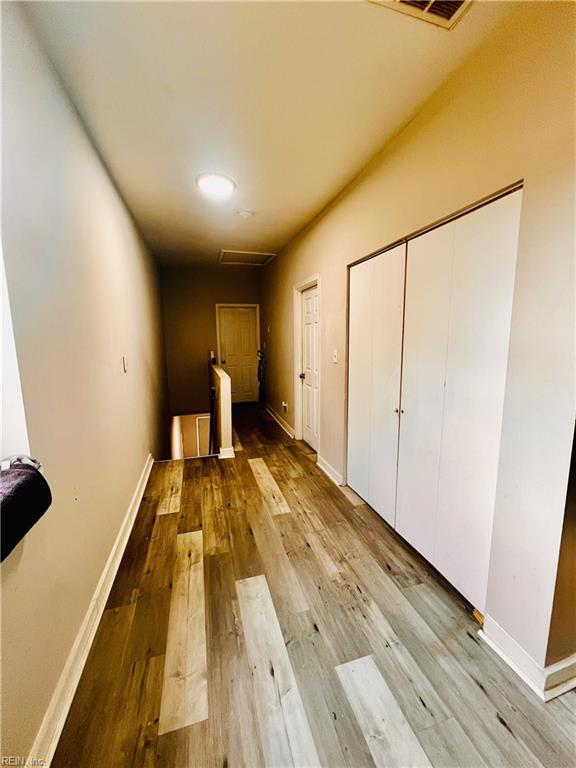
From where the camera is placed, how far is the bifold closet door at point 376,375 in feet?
6.61

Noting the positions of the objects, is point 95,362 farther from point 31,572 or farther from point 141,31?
point 141,31

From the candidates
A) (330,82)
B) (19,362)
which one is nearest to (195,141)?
(330,82)

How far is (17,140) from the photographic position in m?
1.06

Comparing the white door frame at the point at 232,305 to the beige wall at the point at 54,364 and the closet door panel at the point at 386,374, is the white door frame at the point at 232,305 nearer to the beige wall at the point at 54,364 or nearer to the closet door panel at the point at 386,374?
the beige wall at the point at 54,364

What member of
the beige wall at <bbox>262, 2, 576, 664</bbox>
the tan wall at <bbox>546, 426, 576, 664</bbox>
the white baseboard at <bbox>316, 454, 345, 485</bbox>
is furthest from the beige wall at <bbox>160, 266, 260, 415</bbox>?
the tan wall at <bbox>546, 426, 576, 664</bbox>

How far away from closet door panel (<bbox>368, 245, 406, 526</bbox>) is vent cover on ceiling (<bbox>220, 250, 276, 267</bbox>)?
2.84 meters

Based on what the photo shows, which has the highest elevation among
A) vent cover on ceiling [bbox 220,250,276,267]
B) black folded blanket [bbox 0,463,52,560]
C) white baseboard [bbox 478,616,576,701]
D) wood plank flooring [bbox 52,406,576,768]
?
vent cover on ceiling [bbox 220,250,276,267]

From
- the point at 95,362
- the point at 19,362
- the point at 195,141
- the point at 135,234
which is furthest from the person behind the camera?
the point at 135,234

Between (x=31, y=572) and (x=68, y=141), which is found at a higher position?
(x=68, y=141)

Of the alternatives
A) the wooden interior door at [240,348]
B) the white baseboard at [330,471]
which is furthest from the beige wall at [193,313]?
the white baseboard at [330,471]

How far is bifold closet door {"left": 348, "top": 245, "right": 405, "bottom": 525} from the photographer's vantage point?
6.61 ft

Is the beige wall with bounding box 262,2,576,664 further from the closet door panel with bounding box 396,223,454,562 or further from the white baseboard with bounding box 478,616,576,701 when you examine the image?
the closet door panel with bounding box 396,223,454,562

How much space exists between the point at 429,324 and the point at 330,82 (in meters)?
1.30

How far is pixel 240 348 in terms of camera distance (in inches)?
248
